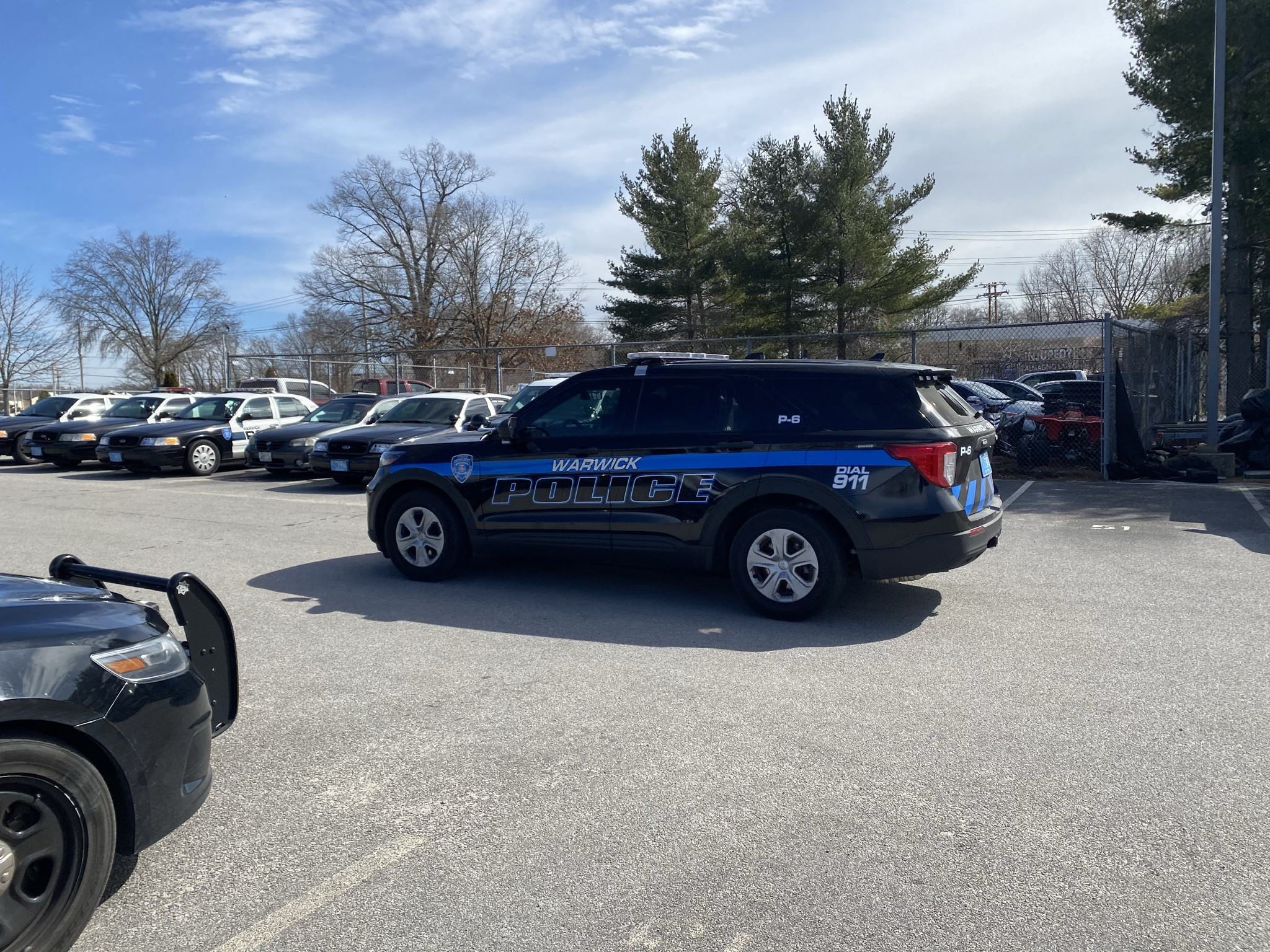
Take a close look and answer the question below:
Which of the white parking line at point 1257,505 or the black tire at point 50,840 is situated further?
the white parking line at point 1257,505

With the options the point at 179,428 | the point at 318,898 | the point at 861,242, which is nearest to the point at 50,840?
the point at 318,898

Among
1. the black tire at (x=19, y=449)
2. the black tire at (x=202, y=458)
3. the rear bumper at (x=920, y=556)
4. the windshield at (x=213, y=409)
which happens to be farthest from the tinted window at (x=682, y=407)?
the black tire at (x=19, y=449)

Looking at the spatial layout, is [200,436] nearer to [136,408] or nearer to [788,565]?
[136,408]

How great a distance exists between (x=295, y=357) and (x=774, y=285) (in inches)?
615

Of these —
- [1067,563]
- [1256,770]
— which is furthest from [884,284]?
[1256,770]

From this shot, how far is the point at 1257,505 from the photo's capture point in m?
11.3

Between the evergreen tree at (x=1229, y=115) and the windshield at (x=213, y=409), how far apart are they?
20.4 metres

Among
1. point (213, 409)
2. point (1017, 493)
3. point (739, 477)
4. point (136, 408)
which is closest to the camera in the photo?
point (739, 477)

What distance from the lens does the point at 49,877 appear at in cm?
262

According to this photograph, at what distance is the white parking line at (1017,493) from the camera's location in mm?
11927

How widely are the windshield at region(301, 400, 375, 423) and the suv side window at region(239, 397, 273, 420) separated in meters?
1.65

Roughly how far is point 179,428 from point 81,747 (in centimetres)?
1623

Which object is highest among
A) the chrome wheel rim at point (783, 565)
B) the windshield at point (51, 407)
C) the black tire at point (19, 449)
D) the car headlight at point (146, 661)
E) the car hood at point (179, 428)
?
the windshield at point (51, 407)

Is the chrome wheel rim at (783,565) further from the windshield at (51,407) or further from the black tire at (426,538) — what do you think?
the windshield at (51,407)
